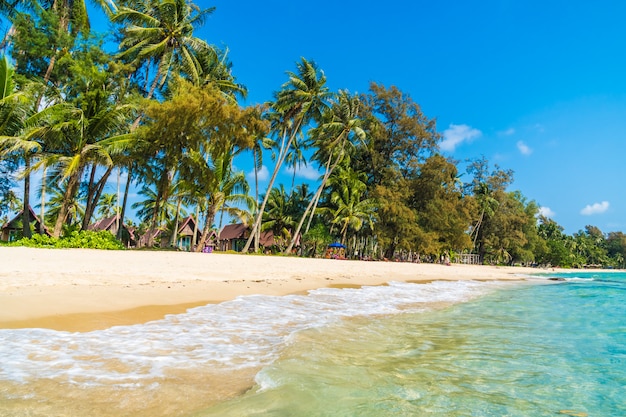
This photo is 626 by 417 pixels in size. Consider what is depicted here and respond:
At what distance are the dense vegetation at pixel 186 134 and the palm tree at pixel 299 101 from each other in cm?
8

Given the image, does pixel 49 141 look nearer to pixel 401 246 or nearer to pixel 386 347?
pixel 386 347

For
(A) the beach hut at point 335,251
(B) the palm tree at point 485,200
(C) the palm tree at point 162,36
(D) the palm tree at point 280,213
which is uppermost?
(C) the palm tree at point 162,36

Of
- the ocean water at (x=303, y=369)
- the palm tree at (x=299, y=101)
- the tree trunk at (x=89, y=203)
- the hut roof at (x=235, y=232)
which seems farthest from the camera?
the hut roof at (x=235, y=232)

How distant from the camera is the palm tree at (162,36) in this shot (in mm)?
19672

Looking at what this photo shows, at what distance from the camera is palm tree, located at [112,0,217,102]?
19.7 metres

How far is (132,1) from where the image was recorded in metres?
21.4

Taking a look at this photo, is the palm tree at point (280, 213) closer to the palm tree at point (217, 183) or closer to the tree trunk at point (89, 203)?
the palm tree at point (217, 183)

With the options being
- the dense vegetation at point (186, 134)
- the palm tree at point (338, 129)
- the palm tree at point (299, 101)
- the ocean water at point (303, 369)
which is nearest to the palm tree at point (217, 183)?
the dense vegetation at point (186, 134)

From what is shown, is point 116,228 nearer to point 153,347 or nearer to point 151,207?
point 151,207

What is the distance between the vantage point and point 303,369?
323cm

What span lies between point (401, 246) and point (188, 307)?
2749cm

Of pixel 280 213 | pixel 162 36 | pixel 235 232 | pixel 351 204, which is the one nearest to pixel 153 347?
pixel 162 36

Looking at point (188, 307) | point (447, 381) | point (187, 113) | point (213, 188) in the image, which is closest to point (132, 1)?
point (187, 113)

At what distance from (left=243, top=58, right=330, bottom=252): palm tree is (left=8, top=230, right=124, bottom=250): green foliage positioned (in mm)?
10920
